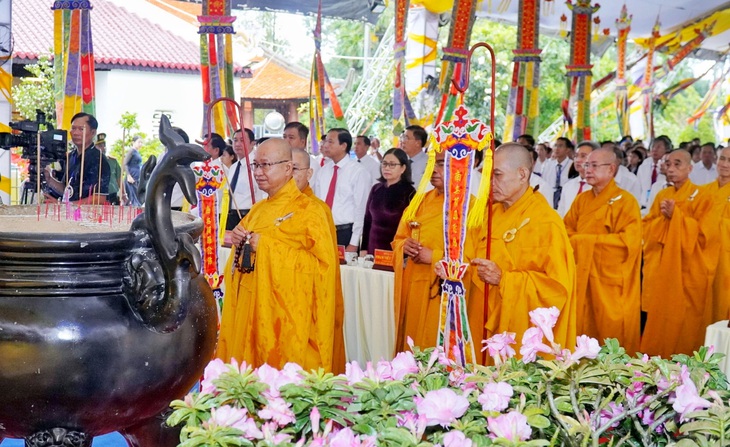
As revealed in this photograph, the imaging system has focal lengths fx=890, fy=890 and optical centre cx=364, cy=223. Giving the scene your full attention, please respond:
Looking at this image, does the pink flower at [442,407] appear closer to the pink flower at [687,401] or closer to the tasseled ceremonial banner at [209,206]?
the pink flower at [687,401]

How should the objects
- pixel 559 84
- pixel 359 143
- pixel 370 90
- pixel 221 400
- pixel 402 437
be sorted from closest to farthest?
1. pixel 402 437
2. pixel 221 400
3. pixel 359 143
4. pixel 370 90
5. pixel 559 84

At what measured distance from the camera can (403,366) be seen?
1.51 metres

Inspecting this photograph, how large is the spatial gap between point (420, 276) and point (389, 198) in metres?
1.39

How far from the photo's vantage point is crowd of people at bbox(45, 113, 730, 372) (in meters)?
3.90

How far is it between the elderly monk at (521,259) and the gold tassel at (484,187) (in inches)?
6.6

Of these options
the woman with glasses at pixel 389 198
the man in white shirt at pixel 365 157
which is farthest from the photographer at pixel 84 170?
the man in white shirt at pixel 365 157

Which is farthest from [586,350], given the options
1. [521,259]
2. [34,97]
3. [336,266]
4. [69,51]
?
[34,97]

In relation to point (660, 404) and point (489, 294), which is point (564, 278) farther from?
point (660, 404)

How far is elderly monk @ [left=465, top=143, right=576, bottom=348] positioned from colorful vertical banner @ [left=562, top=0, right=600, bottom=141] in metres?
7.42

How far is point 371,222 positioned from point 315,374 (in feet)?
15.4

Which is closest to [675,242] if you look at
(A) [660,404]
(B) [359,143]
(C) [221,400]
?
(B) [359,143]

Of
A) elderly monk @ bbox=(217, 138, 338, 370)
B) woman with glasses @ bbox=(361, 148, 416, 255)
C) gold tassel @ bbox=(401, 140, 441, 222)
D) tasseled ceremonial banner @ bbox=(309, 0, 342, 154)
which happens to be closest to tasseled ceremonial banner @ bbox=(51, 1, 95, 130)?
tasseled ceremonial banner @ bbox=(309, 0, 342, 154)

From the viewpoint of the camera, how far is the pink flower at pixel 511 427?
124 cm

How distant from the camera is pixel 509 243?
3938 mm
